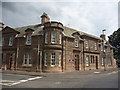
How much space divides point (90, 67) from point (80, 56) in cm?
396

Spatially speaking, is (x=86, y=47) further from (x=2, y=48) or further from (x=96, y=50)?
(x=2, y=48)

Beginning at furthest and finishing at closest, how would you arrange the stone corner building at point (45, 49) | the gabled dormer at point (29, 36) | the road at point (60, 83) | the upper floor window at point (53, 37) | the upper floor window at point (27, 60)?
the gabled dormer at point (29, 36), the upper floor window at point (27, 60), the upper floor window at point (53, 37), the stone corner building at point (45, 49), the road at point (60, 83)

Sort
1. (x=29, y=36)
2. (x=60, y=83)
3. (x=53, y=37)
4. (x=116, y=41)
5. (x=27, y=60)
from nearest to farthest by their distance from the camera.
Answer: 1. (x=60, y=83)
2. (x=53, y=37)
3. (x=27, y=60)
4. (x=29, y=36)
5. (x=116, y=41)

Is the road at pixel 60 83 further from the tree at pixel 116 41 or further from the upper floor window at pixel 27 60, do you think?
the tree at pixel 116 41

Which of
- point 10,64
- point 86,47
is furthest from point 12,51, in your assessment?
point 86,47

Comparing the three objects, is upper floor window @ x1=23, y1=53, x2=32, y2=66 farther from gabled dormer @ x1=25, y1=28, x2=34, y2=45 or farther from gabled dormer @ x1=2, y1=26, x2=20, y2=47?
gabled dormer @ x1=2, y1=26, x2=20, y2=47

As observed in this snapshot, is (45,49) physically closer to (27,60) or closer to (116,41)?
(27,60)

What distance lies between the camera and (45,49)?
19.2 meters

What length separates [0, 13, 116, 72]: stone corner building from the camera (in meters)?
19.1

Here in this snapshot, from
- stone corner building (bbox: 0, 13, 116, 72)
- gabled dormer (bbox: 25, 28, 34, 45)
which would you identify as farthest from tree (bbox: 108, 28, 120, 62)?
gabled dormer (bbox: 25, 28, 34, 45)

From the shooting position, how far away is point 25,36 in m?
21.3

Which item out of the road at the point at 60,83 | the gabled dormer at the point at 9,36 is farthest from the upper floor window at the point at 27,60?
the road at the point at 60,83

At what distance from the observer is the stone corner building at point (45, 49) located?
1914 centimetres

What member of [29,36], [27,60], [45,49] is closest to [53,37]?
[45,49]
